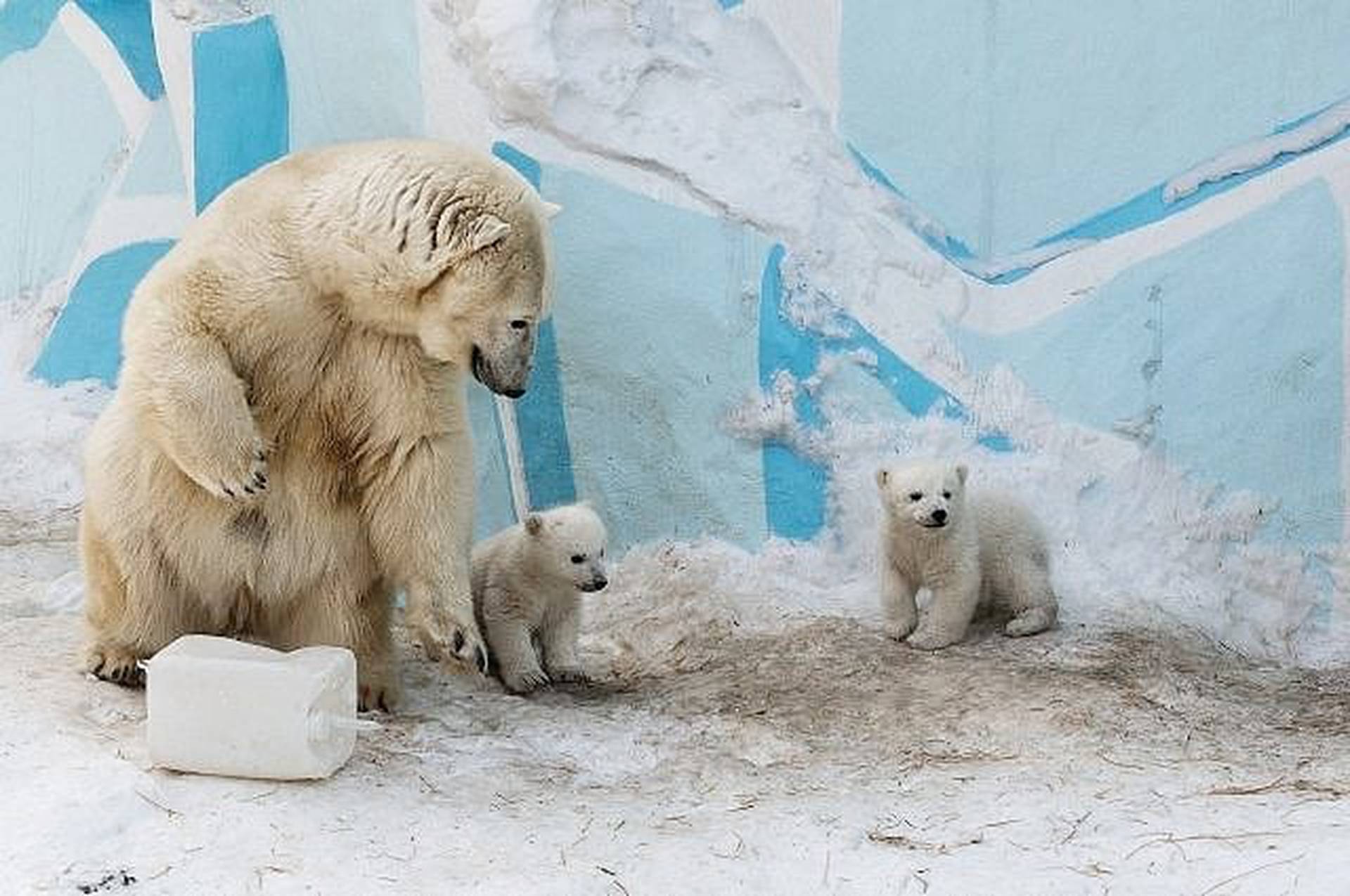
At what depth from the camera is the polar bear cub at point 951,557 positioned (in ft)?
16.8

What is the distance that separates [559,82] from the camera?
18.1ft

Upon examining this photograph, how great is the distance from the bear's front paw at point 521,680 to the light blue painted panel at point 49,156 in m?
2.89

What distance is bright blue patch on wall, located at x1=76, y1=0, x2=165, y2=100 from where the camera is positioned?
22.2 ft

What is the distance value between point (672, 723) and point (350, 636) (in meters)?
0.81

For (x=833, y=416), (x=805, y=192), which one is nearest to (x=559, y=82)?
(x=805, y=192)

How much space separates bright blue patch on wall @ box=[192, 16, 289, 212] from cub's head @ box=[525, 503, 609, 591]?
1820mm

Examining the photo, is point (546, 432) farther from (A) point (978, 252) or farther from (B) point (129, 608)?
(B) point (129, 608)

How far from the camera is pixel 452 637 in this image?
4.60m

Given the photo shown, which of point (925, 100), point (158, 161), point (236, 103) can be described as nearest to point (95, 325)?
point (158, 161)

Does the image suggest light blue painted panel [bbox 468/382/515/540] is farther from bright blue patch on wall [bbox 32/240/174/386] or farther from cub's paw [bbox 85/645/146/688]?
bright blue patch on wall [bbox 32/240/174/386]

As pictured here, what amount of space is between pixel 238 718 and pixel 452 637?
2.62 feet

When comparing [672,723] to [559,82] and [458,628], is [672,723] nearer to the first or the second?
[458,628]

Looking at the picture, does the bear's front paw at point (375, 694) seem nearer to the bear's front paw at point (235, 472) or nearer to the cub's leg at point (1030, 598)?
the bear's front paw at point (235, 472)

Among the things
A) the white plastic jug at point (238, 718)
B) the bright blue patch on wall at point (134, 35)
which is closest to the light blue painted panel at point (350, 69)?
the bright blue patch on wall at point (134, 35)
